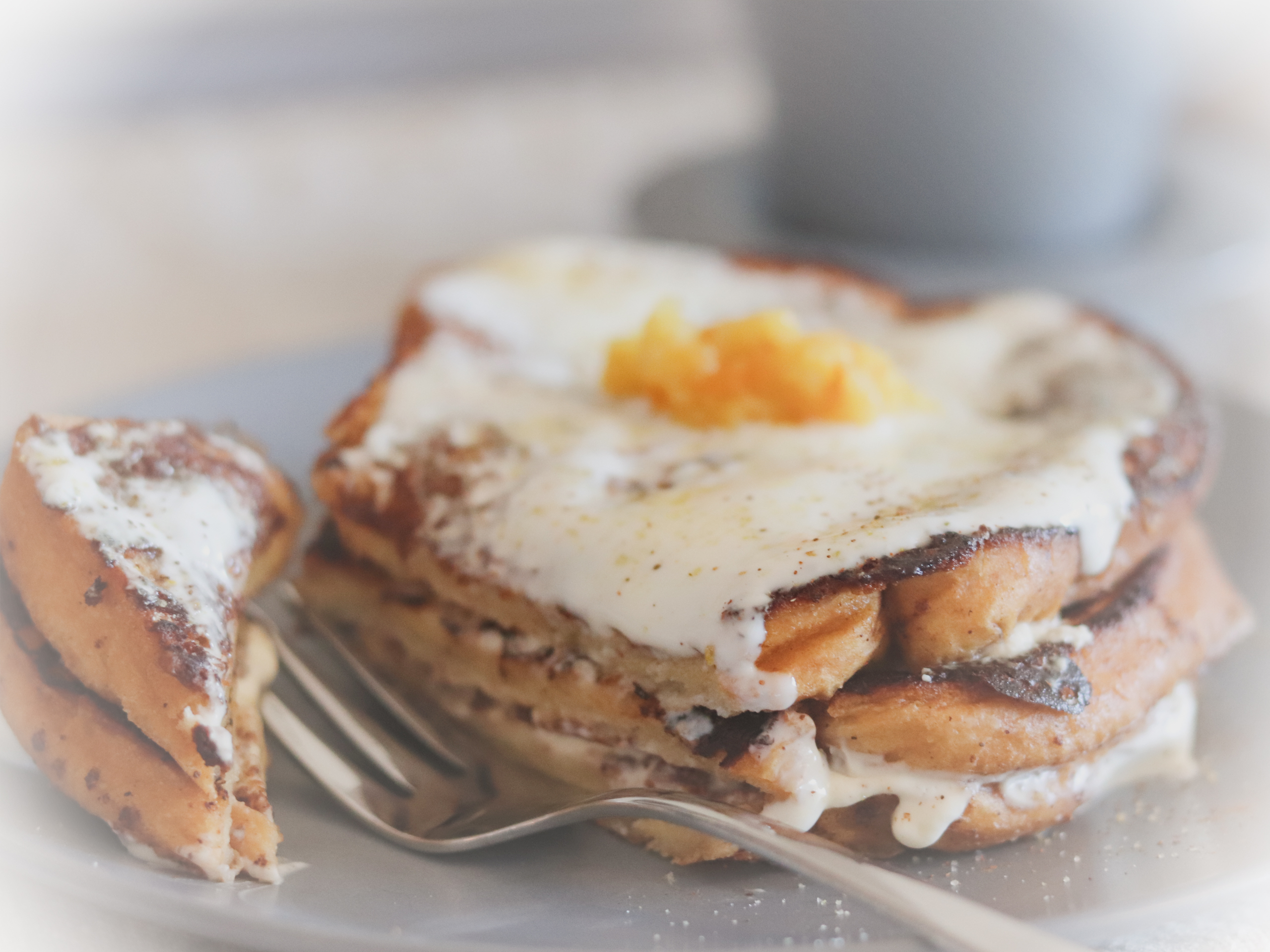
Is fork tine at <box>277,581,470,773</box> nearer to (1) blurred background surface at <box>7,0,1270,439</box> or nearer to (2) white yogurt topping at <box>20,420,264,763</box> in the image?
(2) white yogurt topping at <box>20,420,264,763</box>

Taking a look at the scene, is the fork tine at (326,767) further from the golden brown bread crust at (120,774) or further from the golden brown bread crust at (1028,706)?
the golden brown bread crust at (1028,706)

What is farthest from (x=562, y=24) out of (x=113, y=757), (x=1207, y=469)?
(x=113, y=757)

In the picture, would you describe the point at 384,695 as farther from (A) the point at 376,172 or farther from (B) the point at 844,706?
(A) the point at 376,172

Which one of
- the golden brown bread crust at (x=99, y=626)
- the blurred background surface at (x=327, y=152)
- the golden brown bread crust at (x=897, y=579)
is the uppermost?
the golden brown bread crust at (x=99, y=626)

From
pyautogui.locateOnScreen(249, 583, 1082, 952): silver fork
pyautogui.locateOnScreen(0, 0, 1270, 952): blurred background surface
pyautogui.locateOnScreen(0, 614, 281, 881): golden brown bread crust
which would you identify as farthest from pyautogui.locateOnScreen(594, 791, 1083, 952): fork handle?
pyautogui.locateOnScreen(0, 0, 1270, 952): blurred background surface

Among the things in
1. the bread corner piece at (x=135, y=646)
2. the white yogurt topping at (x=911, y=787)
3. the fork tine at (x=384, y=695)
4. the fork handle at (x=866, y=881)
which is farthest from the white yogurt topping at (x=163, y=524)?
the white yogurt topping at (x=911, y=787)

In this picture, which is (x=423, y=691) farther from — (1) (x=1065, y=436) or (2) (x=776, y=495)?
(1) (x=1065, y=436)

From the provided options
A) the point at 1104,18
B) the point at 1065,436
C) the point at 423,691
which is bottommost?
the point at 423,691
